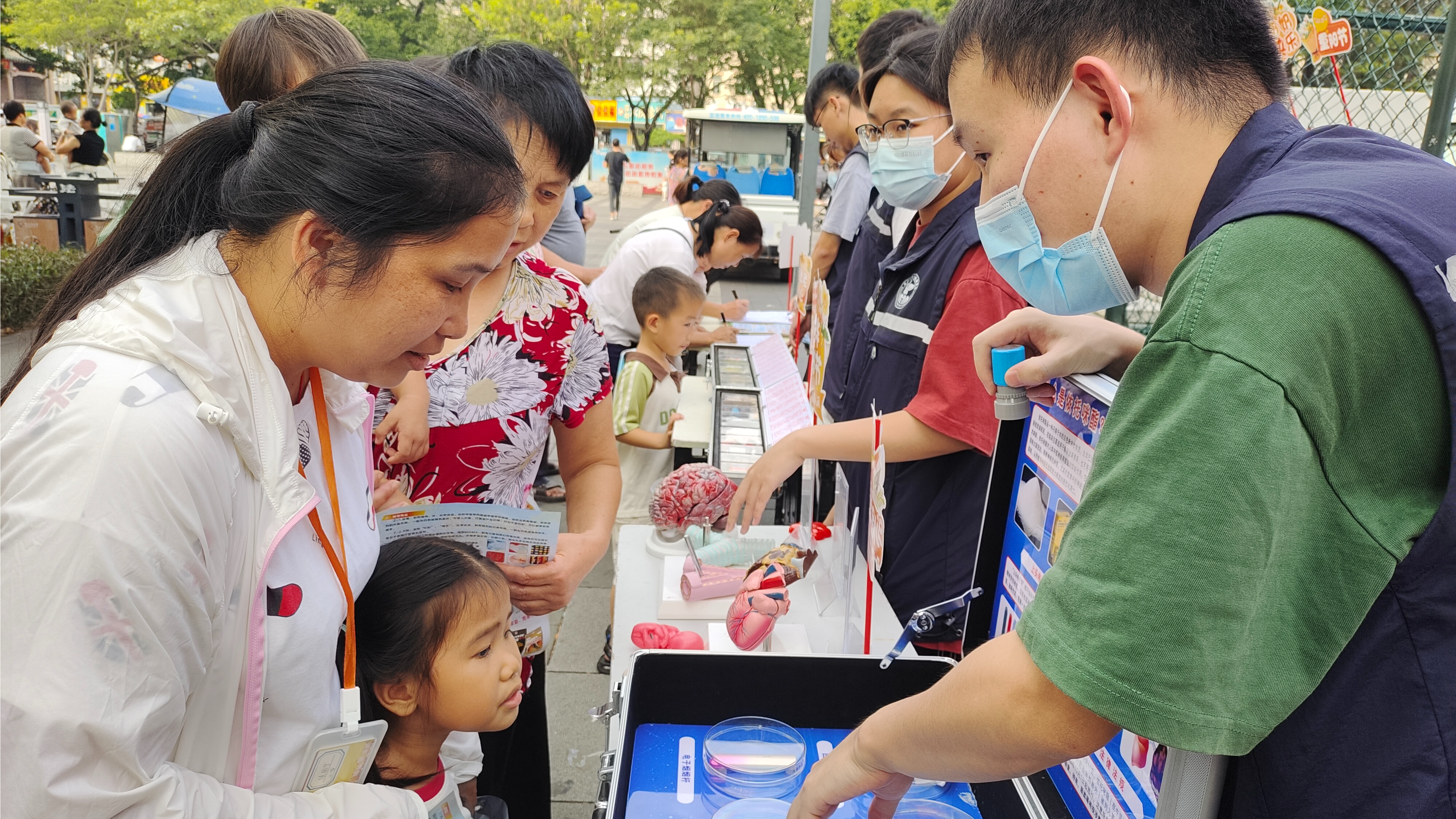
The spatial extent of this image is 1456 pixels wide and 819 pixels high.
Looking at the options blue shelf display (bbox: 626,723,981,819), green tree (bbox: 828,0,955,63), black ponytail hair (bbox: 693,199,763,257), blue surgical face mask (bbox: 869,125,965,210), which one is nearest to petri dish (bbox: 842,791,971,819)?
blue shelf display (bbox: 626,723,981,819)

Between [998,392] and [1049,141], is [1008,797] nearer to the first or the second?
[998,392]

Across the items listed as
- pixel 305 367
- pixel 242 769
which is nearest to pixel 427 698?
pixel 242 769

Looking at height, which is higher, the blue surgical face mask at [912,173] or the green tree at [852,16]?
the green tree at [852,16]

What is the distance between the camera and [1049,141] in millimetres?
1060

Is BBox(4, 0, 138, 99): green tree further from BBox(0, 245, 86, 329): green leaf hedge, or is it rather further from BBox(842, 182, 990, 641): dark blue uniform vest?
BBox(842, 182, 990, 641): dark blue uniform vest

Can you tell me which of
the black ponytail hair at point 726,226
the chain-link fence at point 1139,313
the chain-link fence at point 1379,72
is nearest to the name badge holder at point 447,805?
the chain-link fence at point 1379,72

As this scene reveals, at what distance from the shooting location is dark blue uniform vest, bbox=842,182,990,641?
6.48 feet

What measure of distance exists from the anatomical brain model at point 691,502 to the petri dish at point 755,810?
91 centimetres

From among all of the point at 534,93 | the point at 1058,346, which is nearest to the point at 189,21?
the point at 534,93

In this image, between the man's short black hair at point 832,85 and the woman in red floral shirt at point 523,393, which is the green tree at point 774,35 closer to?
the man's short black hair at point 832,85

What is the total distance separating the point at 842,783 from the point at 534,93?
4.39 feet

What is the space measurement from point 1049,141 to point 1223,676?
619 millimetres

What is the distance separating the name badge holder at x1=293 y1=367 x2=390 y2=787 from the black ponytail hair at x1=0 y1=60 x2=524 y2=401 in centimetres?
24

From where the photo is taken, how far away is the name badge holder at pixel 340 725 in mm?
1105
